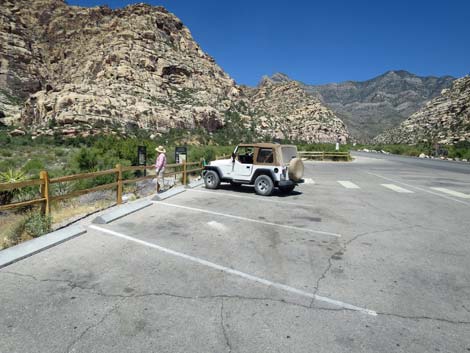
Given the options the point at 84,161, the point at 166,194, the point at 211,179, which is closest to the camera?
the point at 166,194

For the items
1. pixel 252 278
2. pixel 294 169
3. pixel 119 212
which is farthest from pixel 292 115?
pixel 252 278

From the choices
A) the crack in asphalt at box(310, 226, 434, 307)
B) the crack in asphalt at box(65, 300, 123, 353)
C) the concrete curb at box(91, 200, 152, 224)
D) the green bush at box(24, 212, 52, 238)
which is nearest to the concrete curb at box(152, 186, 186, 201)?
the concrete curb at box(91, 200, 152, 224)

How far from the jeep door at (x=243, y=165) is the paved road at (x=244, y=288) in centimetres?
461

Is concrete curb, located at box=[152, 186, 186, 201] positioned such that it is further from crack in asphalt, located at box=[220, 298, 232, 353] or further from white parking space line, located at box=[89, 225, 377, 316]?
crack in asphalt, located at box=[220, 298, 232, 353]

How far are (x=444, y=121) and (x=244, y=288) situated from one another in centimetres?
9626

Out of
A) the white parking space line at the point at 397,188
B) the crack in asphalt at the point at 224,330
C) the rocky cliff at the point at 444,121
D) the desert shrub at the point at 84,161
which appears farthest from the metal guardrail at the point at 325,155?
the rocky cliff at the point at 444,121

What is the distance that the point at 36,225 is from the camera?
653cm

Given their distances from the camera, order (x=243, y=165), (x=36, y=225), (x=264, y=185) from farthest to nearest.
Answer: (x=243, y=165) < (x=264, y=185) < (x=36, y=225)

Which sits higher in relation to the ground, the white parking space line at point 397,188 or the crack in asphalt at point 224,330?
the white parking space line at point 397,188

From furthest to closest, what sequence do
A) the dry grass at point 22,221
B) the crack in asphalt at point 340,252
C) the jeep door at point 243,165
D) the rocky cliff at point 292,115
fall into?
the rocky cliff at point 292,115
the jeep door at point 243,165
the dry grass at point 22,221
the crack in asphalt at point 340,252

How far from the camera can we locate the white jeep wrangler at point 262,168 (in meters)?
12.1

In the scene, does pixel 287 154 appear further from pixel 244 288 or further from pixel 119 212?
pixel 244 288

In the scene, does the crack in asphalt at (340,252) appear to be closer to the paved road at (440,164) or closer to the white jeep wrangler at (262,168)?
the white jeep wrangler at (262,168)

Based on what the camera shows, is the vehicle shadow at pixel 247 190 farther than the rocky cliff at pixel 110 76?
No
